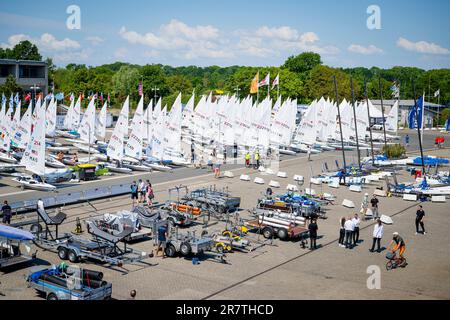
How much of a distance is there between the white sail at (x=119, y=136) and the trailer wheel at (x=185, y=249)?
931 inches

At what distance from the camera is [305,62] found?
457 ft

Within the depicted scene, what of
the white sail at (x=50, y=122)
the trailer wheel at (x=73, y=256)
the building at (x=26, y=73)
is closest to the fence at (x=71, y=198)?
the trailer wheel at (x=73, y=256)

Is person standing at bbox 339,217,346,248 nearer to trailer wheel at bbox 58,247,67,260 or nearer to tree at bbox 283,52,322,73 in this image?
trailer wheel at bbox 58,247,67,260

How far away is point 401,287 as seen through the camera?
64.4 ft

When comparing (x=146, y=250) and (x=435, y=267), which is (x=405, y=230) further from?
(x=146, y=250)

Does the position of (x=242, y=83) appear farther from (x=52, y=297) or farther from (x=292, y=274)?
(x=52, y=297)

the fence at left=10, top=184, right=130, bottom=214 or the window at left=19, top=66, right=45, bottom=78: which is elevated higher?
the window at left=19, top=66, right=45, bottom=78

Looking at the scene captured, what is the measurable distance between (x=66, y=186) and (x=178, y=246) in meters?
19.2

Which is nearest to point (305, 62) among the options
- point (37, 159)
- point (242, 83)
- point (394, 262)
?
point (242, 83)

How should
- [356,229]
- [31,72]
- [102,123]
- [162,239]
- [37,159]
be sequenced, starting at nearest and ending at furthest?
1. [162,239]
2. [356,229]
3. [37,159]
4. [102,123]
5. [31,72]

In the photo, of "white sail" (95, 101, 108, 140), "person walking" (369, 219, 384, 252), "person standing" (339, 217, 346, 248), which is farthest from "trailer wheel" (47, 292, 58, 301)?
"white sail" (95, 101, 108, 140)

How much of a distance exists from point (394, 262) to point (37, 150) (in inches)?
942

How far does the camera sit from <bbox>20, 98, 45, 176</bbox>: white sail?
115 ft

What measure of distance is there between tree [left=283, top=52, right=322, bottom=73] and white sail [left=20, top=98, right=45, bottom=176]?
109 meters
